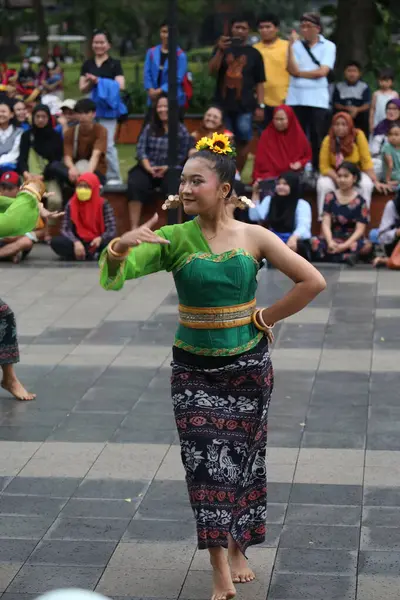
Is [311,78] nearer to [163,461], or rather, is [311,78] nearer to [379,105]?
Result: [379,105]

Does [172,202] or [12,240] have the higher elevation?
[172,202]

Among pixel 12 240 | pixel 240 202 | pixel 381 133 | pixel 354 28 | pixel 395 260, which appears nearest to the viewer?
pixel 240 202

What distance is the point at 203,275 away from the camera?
16.0 ft

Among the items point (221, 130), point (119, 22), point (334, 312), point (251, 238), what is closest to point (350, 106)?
point (221, 130)

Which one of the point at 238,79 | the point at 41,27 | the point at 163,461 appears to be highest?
the point at 238,79

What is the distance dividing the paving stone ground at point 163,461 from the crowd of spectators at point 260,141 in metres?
2.24

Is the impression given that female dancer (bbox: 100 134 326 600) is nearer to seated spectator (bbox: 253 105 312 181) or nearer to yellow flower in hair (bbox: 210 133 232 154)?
yellow flower in hair (bbox: 210 133 232 154)

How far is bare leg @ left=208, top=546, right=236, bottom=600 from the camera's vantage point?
4.93m

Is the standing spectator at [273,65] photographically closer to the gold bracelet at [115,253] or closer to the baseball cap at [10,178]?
the baseball cap at [10,178]

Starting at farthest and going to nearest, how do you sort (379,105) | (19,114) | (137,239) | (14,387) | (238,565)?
(19,114) → (379,105) → (14,387) → (238,565) → (137,239)

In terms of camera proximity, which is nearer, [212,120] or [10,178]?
[10,178]

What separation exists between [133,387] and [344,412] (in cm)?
155

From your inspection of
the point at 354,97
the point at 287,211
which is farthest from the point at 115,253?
the point at 354,97

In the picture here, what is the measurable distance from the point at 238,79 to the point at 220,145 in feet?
32.0
